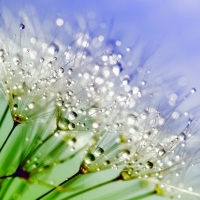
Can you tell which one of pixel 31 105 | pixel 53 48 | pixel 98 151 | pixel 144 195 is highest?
pixel 53 48

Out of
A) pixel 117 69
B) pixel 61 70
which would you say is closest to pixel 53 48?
pixel 61 70

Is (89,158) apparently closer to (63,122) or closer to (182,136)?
(63,122)

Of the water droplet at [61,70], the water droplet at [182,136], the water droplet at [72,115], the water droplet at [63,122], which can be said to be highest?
the water droplet at [61,70]

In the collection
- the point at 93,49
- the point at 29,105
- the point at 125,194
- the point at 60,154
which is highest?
the point at 93,49

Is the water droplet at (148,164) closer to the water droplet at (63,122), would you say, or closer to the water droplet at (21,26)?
the water droplet at (63,122)

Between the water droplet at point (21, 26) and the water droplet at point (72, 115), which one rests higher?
the water droplet at point (21, 26)

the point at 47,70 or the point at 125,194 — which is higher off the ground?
the point at 47,70

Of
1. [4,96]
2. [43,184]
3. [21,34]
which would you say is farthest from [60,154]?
[21,34]

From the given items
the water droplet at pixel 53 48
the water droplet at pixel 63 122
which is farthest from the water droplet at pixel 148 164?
the water droplet at pixel 53 48

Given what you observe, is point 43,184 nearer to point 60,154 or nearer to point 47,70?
Result: point 60,154
